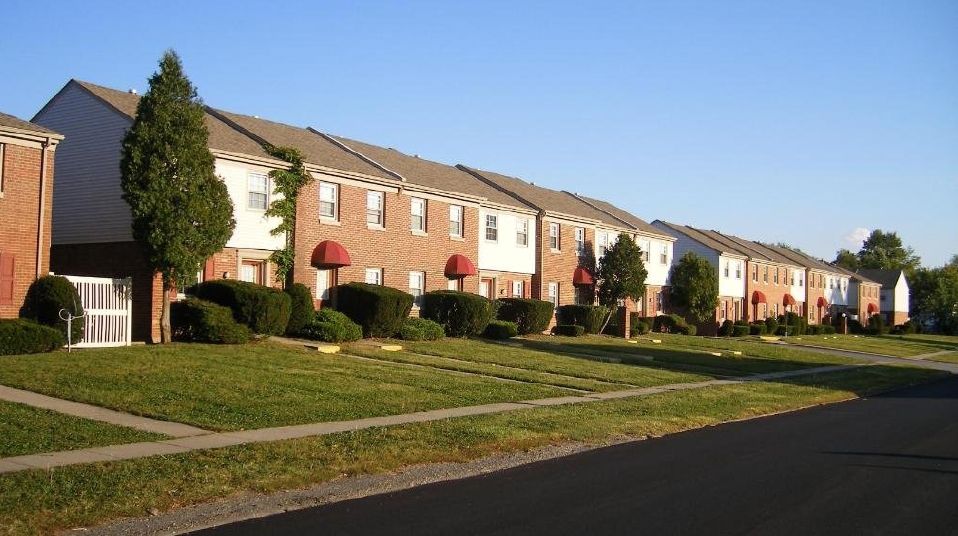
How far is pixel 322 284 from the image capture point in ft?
97.6

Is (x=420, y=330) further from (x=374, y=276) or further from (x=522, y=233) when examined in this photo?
(x=522, y=233)

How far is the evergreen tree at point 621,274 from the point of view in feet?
145

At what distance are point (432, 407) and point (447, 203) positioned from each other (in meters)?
19.6

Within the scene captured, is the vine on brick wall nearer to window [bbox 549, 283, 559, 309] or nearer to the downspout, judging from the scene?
the downspout

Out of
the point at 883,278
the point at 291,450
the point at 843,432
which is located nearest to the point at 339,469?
the point at 291,450

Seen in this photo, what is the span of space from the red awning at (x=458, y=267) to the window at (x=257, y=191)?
923 centimetres

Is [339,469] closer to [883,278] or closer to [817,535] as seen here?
[817,535]

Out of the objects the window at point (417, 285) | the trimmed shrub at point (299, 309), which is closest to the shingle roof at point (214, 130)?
the trimmed shrub at point (299, 309)

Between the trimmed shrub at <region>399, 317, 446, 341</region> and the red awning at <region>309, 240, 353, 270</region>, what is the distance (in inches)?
114

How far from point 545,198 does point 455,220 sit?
33.5 ft

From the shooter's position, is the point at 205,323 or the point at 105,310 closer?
the point at 105,310

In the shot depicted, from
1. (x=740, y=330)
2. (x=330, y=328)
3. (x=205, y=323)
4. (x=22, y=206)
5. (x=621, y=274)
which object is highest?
(x=22, y=206)

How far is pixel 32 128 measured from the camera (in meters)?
22.4

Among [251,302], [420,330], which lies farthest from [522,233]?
[251,302]
